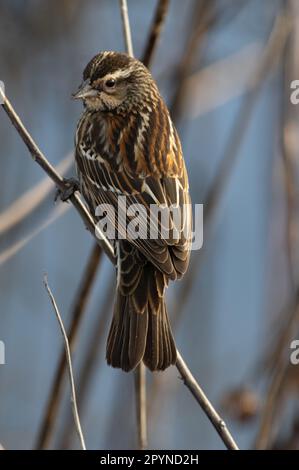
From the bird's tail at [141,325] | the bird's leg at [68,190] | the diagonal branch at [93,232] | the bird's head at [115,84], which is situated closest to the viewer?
the diagonal branch at [93,232]

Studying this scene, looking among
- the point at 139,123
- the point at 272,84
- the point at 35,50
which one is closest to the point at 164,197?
the point at 139,123

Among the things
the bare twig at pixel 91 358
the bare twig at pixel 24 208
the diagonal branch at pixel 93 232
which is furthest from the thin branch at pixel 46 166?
the bare twig at pixel 91 358

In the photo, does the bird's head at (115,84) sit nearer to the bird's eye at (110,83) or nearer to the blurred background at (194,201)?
the bird's eye at (110,83)

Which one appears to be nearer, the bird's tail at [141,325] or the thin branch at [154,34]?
the bird's tail at [141,325]

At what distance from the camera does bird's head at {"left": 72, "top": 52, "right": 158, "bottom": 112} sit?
3.63 m

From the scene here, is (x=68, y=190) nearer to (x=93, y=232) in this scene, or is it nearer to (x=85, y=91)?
(x=93, y=232)

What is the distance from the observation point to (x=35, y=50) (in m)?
4.79

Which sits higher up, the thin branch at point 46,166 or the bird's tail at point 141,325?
the thin branch at point 46,166

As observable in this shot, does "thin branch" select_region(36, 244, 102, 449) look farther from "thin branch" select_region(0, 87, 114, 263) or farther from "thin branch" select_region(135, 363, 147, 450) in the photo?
"thin branch" select_region(135, 363, 147, 450)

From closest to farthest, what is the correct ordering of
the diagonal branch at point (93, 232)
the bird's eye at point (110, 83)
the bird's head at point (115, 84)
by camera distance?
the diagonal branch at point (93, 232), the bird's head at point (115, 84), the bird's eye at point (110, 83)

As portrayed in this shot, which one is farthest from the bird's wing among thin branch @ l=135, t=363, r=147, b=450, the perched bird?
thin branch @ l=135, t=363, r=147, b=450

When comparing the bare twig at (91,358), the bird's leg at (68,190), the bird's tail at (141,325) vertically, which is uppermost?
the bird's leg at (68,190)

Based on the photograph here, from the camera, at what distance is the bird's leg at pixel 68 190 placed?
10.9 feet
